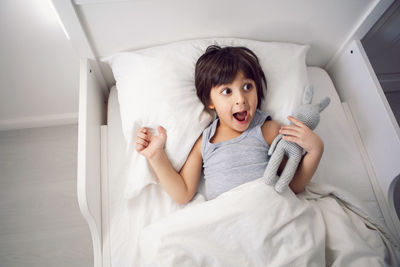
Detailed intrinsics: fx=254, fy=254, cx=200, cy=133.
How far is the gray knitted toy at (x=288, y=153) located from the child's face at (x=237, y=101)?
11 cm

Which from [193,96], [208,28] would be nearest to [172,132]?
[193,96]

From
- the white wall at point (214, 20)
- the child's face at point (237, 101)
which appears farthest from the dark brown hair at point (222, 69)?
the white wall at point (214, 20)

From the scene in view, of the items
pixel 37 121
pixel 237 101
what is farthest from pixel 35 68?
pixel 237 101

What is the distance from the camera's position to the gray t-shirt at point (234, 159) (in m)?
0.72

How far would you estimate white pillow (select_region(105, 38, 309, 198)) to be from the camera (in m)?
0.78

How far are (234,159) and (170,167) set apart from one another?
0.19 metres

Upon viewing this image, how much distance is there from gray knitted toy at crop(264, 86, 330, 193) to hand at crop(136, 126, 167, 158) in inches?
12.4

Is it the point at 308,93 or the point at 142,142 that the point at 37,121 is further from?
the point at 308,93

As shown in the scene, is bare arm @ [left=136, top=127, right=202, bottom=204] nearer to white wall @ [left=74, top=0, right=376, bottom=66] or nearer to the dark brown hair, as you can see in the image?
the dark brown hair

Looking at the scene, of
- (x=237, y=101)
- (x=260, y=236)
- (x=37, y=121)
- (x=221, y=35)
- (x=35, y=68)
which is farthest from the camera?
(x=37, y=121)

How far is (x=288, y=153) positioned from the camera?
2.19 ft

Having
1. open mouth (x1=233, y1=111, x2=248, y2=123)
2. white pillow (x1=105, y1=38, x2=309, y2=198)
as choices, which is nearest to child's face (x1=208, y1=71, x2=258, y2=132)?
open mouth (x1=233, y1=111, x2=248, y2=123)

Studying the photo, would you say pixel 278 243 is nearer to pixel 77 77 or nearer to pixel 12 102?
pixel 77 77

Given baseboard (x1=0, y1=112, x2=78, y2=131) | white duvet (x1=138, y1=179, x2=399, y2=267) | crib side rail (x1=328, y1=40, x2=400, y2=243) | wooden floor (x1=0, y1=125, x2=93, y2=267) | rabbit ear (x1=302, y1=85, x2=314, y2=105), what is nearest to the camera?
white duvet (x1=138, y1=179, x2=399, y2=267)
